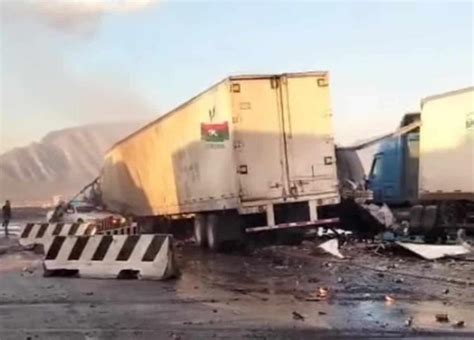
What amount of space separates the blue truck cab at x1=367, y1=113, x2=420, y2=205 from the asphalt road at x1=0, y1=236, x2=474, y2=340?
6.84m

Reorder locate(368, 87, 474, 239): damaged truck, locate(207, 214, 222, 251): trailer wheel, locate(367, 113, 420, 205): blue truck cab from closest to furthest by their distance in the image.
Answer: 1. locate(368, 87, 474, 239): damaged truck
2. locate(207, 214, 222, 251): trailer wheel
3. locate(367, 113, 420, 205): blue truck cab

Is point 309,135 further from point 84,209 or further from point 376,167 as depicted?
point 84,209

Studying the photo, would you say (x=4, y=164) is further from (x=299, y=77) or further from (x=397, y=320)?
(x=397, y=320)

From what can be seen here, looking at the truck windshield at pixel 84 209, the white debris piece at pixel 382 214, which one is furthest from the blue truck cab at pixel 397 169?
the truck windshield at pixel 84 209

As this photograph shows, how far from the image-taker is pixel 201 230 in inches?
845

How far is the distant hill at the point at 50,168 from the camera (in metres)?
65.9

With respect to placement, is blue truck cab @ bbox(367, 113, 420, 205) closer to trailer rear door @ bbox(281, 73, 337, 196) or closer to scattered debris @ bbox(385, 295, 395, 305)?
trailer rear door @ bbox(281, 73, 337, 196)

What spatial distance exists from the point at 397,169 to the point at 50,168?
5388cm

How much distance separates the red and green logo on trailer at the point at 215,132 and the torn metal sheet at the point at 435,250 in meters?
4.43

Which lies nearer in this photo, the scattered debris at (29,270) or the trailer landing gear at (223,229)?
the scattered debris at (29,270)

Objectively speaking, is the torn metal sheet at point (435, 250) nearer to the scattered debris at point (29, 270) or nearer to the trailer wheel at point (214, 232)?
the trailer wheel at point (214, 232)

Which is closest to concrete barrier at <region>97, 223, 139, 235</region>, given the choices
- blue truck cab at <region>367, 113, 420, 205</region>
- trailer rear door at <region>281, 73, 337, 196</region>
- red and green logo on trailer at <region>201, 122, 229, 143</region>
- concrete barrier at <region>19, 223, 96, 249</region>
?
concrete barrier at <region>19, 223, 96, 249</region>

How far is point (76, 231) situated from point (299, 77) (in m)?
6.89

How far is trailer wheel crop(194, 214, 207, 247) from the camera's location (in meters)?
21.3
